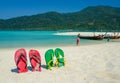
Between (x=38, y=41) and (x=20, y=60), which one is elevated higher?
(x=20, y=60)

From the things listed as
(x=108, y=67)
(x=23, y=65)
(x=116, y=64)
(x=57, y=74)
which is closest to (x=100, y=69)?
(x=108, y=67)

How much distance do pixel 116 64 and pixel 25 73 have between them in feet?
13.5

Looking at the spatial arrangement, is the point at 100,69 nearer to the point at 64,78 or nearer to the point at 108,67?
the point at 108,67

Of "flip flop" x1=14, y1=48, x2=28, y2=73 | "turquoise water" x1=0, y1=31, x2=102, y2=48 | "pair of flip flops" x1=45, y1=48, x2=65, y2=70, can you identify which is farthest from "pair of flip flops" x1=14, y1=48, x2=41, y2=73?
"turquoise water" x1=0, y1=31, x2=102, y2=48

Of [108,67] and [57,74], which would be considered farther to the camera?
[108,67]

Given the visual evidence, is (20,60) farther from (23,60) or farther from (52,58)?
(52,58)

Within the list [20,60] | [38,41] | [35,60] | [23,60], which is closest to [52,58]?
[35,60]

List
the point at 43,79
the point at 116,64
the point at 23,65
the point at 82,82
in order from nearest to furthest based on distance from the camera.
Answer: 1. the point at 82,82
2. the point at 43,79
3. the point at 23,65
4. the point at 116,64

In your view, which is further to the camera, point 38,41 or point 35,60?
point 38,41

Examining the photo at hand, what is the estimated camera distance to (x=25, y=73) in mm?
7699

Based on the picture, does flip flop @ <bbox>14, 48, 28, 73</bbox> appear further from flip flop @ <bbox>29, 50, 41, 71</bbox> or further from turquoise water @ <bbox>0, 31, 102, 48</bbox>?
turquoise water @ <bbox>0, 31, 102, 48</bbox>

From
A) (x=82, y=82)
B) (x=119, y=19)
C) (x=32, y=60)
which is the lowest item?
(x=82, y=82)

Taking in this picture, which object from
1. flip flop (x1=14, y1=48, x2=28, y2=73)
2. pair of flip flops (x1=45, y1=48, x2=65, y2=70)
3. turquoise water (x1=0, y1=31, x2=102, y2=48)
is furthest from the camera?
turquoise water (x1=0, y1=31, x2=102, y2=48)

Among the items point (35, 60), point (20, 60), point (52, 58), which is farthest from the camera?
point (52, 58)
